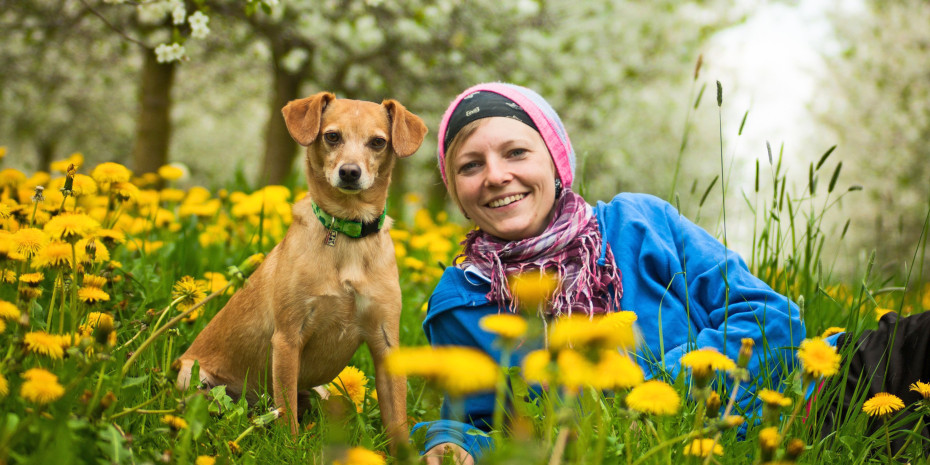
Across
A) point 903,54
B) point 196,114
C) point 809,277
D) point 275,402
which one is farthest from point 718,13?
point 275,402

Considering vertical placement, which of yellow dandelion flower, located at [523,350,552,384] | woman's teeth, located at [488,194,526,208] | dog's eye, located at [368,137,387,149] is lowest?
yellow dandelion flower, located at [523,350,552,384]

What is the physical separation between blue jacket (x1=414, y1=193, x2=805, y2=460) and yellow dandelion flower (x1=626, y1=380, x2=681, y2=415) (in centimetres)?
89

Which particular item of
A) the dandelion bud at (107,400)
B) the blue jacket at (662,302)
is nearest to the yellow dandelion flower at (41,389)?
the dandelion bud at (107,400)

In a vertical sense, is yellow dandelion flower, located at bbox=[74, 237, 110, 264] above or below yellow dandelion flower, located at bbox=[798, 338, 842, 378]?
below

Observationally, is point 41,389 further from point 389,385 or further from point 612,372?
point 389,385

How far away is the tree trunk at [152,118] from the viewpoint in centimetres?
805

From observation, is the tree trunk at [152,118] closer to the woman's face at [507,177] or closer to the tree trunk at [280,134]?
the tree trunk at [280,134]

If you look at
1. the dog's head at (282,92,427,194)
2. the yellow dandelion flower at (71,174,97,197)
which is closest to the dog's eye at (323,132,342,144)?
the dog's head at (282,92,427,194)

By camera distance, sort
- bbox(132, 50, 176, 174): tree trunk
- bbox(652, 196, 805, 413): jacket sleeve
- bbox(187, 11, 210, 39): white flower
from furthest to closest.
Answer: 1. bbox(132, 50, 176, 174): tree trunk
2. bbox(187, 11, 210, 39): white flower
3. bbox(652, 196, 805, 413): jacket sleeve

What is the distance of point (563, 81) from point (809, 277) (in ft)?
23.2

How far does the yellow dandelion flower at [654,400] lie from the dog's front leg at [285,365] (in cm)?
138

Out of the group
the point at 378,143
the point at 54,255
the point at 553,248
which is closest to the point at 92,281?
the point at 54,255

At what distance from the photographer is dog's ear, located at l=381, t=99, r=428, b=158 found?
8.89 feet

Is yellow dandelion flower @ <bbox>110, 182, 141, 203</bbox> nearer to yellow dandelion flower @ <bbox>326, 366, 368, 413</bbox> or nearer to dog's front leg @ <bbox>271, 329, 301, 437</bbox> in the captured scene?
dog's front leg @ <bbox>271, 329, 301, 437</bbox>
